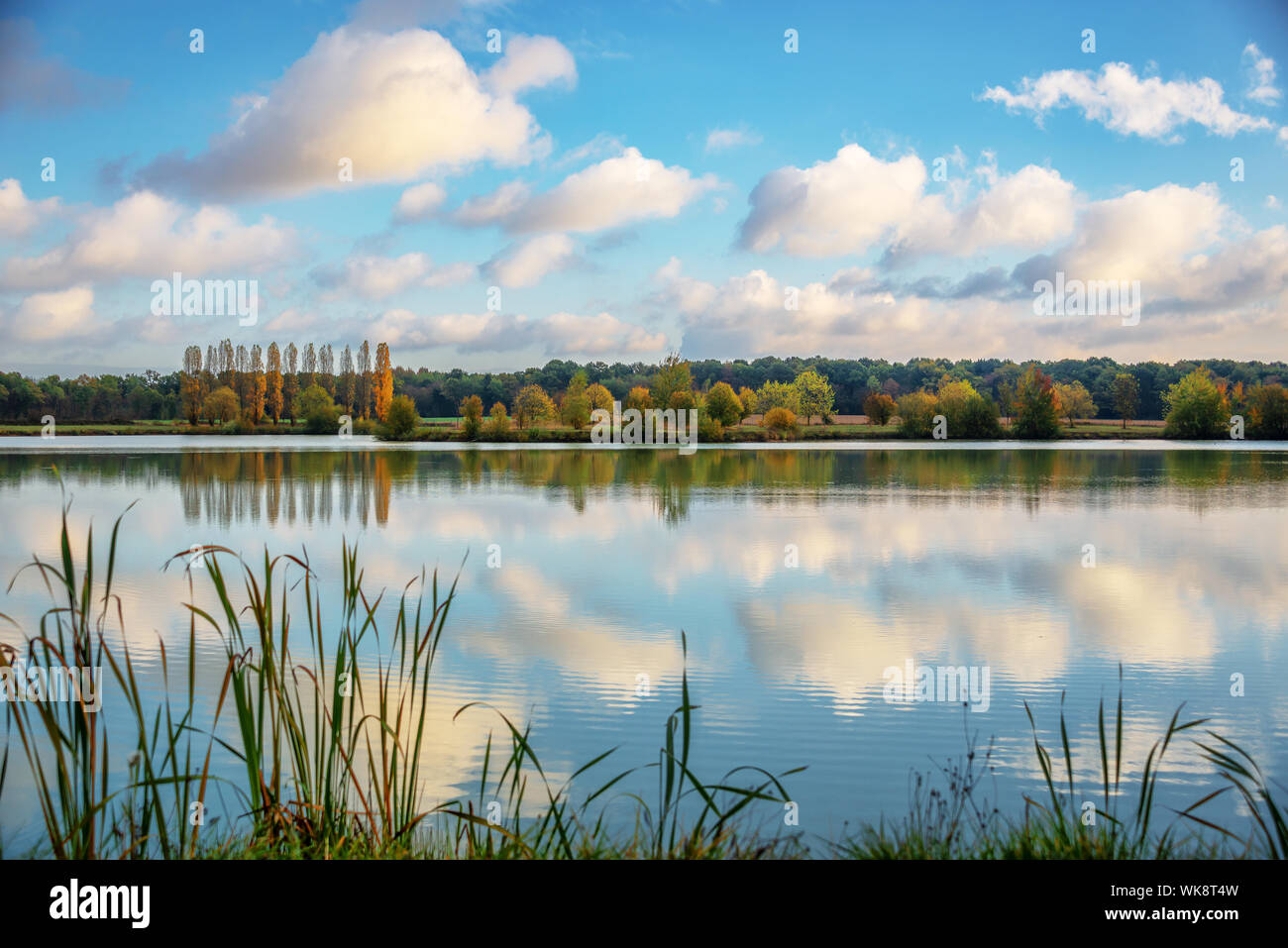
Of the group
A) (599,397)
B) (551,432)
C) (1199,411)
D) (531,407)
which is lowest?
(551,432)

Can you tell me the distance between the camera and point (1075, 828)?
318 centimetres

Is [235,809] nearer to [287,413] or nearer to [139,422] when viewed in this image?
[139,422]

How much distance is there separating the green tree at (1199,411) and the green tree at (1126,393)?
864 centimetres

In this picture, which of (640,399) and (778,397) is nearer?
(640,399)

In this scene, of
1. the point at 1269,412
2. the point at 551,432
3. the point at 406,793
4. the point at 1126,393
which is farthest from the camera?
the point at 1126,393

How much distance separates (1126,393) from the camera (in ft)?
252

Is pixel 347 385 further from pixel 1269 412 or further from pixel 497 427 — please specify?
pixel 1269 412

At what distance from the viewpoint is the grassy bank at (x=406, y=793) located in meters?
2.63

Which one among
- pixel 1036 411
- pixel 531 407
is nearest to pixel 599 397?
pixel 531 407

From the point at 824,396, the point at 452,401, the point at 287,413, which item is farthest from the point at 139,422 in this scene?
the point at 824,396

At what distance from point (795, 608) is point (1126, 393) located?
79.8 metres

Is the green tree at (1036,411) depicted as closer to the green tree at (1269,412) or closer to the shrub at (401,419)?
the green tree at (1269,412)
